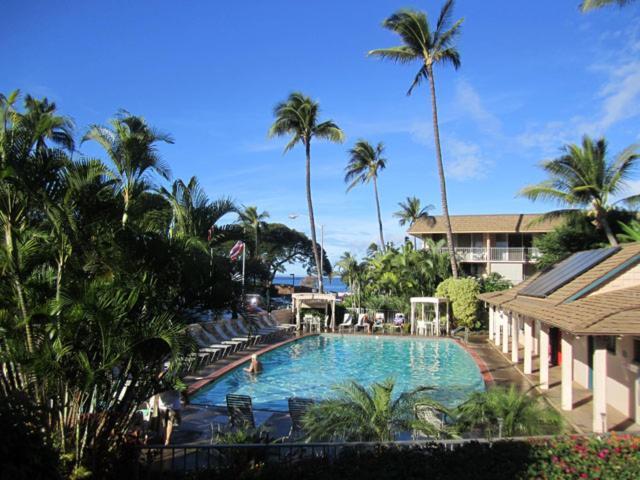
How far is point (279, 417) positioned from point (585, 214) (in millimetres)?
21886

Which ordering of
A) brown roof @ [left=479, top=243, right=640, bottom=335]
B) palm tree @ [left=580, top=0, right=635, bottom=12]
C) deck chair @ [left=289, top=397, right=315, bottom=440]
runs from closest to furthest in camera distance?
brown roof @ [left=479, top=243, right=640, bottom=335] → deck chair @ [left=289, top=397, right=315, bottom=440] → palm tree @ [left=580, top=0, right=635, bottom=12]

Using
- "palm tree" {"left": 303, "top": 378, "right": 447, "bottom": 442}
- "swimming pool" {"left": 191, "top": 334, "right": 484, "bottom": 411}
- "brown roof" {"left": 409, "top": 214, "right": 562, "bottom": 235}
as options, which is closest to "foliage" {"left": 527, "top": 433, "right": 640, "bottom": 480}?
"palm tree" {"left": 303, "top": 378, "right": 447, "bottom": 442}

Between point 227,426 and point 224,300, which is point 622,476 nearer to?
point 224,300

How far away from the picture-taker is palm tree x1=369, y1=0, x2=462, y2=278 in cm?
2648

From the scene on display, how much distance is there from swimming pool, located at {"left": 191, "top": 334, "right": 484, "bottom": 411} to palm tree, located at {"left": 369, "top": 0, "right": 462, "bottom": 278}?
684cm

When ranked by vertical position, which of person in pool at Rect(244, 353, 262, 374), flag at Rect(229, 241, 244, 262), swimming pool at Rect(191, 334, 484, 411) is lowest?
swimming pool at Rect(191, 334, 484, 411)

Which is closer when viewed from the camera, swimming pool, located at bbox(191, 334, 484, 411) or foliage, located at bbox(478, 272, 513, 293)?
swimming pool, located at bbox(191, 334, 484, 411)

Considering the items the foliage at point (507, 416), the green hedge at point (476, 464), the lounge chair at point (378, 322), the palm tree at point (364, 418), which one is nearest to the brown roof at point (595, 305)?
the foliage at point (507, 416)

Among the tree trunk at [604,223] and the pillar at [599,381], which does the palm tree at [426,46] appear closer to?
the tree trunk at [604,223]

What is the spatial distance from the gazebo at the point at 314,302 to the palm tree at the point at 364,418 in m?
19.6

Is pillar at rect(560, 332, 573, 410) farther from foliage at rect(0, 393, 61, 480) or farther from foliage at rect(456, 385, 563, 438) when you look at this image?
foliage at rect(0, 393, 61, 480)

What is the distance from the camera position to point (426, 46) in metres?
27.0

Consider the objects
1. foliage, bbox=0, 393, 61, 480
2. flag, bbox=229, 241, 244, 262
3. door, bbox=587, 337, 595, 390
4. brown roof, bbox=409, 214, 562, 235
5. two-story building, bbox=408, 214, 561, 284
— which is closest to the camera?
foliage, bbox=0, 393, 61, 480

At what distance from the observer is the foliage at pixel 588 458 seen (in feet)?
17.4
